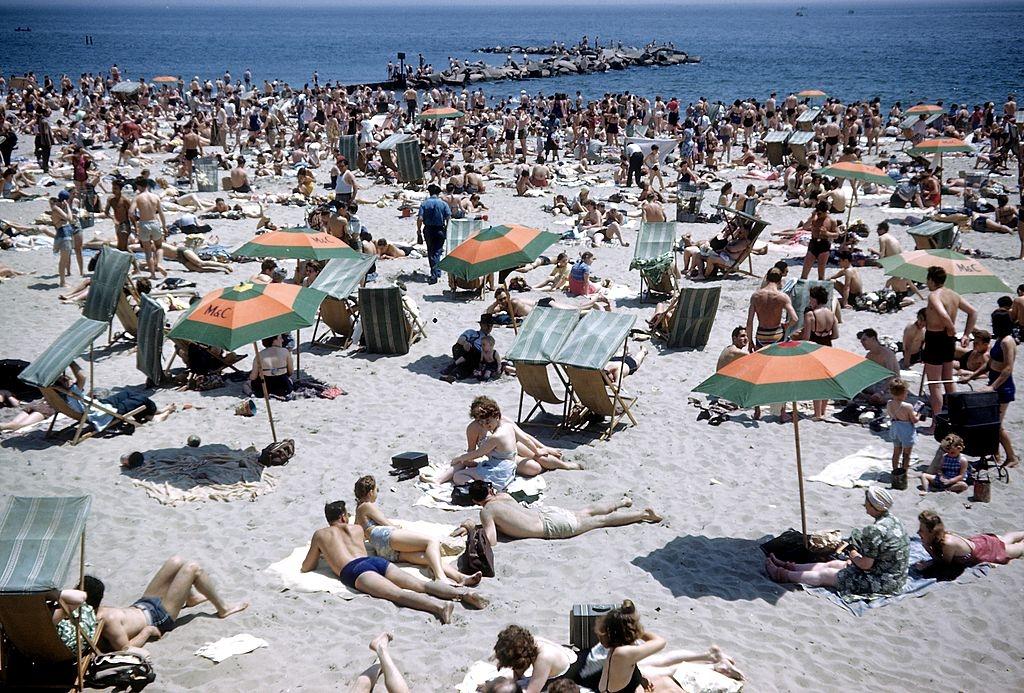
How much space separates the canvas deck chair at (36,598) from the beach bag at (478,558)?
231 cm

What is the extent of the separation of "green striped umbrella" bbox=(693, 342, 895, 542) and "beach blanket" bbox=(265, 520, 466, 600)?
2.11 metres

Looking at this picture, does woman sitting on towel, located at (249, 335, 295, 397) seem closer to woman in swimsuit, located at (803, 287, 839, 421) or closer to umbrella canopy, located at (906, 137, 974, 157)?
Result: woman in swimsuit, located at (803, 287, 839, 421)

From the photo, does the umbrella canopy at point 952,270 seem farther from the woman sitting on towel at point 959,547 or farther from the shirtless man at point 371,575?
the shirtless man at point 371,575

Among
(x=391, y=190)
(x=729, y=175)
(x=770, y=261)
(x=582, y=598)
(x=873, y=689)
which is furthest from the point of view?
(x=729, y=175)

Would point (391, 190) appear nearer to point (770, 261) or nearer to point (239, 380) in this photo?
point (770, 261)

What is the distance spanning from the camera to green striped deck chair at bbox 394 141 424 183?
21.0 metres

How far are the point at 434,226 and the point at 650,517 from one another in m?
7.88

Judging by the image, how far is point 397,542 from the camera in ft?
20.3

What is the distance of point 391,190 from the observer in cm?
2105

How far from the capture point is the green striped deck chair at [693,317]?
1082cm

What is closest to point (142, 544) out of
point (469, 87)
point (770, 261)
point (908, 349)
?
point (908, 349)

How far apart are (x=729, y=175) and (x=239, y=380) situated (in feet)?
53.0

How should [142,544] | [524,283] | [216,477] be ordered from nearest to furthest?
A: [142,544]
[216,477]
[524,283]

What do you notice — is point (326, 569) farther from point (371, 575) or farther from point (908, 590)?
point (908, 590)
